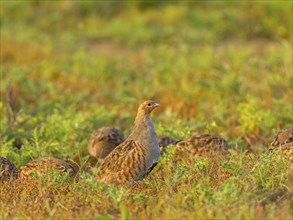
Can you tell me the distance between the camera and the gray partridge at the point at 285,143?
20.0 feet

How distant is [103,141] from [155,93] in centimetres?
312

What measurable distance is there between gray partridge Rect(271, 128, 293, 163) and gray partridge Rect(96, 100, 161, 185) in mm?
1157

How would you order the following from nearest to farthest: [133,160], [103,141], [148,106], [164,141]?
[133,160] < [148,106] < [164,141] < [103,141]

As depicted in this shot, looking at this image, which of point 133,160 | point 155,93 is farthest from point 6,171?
point 155,93

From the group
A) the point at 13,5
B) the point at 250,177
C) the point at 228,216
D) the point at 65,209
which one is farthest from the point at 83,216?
the point at 13,5

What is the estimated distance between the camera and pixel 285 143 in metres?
6.52

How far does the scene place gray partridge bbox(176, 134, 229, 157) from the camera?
7066 millimetres

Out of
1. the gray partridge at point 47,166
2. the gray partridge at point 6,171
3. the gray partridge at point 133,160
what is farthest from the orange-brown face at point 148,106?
the gray partridge at point 6,171

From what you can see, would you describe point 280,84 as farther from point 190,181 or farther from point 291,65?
point 190,181

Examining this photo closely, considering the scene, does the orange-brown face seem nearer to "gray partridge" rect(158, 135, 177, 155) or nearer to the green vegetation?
the green vegetation

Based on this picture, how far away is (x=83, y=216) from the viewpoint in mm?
4758

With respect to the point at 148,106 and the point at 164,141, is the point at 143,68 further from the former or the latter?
the point at 148,106

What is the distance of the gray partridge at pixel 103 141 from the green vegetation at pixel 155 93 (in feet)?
0.64

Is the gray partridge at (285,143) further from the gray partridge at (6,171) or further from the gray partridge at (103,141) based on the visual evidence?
the gray partridge at (6,171)
